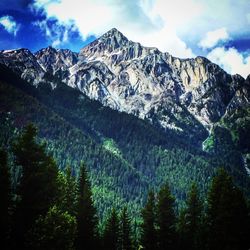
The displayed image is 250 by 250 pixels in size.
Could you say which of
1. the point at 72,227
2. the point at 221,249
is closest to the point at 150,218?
the point at 221,249

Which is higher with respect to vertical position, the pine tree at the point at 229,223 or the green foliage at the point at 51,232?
the pine tree at the point at 229,223

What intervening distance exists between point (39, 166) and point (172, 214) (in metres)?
27.7

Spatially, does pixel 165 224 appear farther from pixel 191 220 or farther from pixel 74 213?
pixel 74 213

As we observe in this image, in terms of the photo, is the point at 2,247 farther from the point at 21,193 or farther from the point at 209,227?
the point at 209,227

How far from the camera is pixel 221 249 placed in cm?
4078

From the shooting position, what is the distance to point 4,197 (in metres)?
31.7

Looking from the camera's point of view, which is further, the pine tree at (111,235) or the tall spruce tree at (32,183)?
the pine tree at (111,235)

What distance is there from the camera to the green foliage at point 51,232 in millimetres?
30047

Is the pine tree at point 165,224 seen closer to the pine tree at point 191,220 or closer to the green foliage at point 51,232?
the pine tree at point 191,220

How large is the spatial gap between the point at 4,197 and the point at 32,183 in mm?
2560

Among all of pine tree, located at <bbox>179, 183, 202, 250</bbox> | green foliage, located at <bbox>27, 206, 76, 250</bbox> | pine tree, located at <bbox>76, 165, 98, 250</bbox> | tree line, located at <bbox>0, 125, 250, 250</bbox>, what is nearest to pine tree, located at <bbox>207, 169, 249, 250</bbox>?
tree line, located at <bbox>0, 125, 250, 250</bbox>

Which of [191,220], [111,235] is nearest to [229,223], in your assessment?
[191,220]

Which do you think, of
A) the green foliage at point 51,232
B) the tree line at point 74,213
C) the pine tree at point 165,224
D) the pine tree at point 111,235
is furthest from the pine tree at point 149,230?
the green foliage at point 51,232

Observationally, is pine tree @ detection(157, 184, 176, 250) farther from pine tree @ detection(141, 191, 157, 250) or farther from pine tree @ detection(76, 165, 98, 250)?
pine tree @ detection(76, 165, 98, 250)
